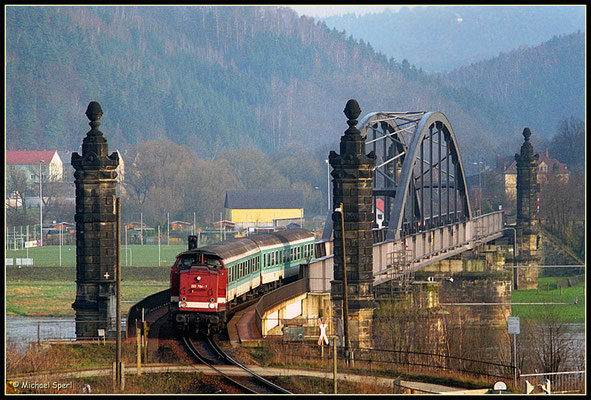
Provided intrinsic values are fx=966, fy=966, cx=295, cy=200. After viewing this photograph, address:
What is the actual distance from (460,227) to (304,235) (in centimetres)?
3431

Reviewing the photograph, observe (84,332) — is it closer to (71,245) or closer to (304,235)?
(304,235)

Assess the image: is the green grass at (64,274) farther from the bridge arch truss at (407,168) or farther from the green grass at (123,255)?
the bridge arch truss at (407,168)

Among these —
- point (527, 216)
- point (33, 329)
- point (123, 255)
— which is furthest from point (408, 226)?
point (123, 255)

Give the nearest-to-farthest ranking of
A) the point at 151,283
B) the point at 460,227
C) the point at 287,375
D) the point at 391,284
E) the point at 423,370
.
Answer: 1. the point at 287,375
2. the point at 423,370
3. the point at 391,284
4. the point at 460,227
5. the point at 151,283

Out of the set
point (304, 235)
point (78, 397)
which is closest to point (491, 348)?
point (304, 235)

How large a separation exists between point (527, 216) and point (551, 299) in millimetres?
19641

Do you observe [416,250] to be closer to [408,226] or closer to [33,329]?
[408,226]

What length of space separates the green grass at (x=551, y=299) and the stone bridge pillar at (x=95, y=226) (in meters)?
57.6

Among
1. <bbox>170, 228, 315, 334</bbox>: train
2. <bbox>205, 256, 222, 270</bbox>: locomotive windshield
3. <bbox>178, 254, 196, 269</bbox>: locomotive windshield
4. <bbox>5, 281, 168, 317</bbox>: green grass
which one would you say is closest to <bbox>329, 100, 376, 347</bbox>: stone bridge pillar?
<bbox>170, 228, 315, 334</bbox>: train

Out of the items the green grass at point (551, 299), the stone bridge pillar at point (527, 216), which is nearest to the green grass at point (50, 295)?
the green grass at point (551, 299)

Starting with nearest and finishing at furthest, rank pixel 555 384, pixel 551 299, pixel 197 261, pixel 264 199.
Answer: pixel 197 261
pixel 555 384
pixel 551 299
pixel 264 199

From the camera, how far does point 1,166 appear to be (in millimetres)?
45500

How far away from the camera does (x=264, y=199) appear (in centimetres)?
18538

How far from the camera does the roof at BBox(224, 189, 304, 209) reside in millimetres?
183125
